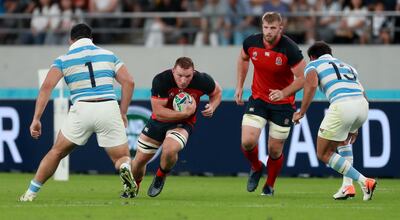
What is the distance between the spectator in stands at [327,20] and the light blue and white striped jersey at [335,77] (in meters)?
9.46

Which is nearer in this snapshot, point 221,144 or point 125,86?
point 125,86

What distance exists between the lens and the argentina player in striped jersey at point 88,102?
13453 mm

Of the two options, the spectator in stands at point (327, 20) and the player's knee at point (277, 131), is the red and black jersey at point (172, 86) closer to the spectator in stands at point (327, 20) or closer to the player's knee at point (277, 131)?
the player's knee at point (277, 131)

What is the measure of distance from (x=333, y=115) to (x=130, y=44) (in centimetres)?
1229

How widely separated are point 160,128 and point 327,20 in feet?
33.6

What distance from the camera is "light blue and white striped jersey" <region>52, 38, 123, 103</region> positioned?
1345 cm

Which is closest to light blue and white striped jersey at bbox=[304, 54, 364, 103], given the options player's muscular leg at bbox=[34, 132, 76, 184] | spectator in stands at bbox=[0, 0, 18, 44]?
player's muscular leg at bbox=[34, 132, 76, 184]

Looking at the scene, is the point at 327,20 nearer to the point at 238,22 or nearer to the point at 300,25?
the point at 300,25

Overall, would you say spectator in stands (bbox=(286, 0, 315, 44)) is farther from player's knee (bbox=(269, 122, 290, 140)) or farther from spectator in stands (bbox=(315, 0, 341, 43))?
player's knee (bbox=(269, 122, 290, 140))

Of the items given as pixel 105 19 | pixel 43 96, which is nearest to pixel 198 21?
pixel 105 19

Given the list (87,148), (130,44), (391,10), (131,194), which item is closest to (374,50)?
(391,10)

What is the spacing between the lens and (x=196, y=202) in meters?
13.9

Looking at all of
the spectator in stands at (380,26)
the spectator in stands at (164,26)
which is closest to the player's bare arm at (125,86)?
A: the spectator in stands at (380,26)

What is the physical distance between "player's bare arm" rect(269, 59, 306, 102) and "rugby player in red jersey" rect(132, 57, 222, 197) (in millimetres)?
728
